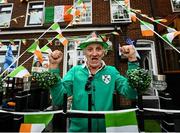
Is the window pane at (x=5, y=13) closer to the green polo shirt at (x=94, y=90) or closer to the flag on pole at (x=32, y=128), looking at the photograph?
the green polo shirt at (x=94, y=90)

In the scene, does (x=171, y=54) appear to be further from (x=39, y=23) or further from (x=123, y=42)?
(x=39, y=23)

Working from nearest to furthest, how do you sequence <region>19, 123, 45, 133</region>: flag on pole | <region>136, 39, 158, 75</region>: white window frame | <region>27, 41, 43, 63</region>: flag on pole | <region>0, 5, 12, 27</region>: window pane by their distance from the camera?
<region>19, 123, 45, 133</region>: flag on pole → <region>27, 41, 43, 63</region>: flag on pole → <region>136, 39, 158, 75</region>: white window frame → <region>0, 5, 12, 27</region>: window pane

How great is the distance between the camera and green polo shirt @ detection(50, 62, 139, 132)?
84.7 inches

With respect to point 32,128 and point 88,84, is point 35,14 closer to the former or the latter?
point 88,84

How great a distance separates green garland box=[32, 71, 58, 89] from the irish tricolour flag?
2.23 feet

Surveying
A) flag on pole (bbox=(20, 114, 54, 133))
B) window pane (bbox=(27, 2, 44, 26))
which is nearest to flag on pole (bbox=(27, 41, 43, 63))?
flag on pole (bbox=(20, 114, 54, 133))

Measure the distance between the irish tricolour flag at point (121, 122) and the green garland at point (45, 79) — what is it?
68 cm

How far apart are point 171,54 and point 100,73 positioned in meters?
7.63

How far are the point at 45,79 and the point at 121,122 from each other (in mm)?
879

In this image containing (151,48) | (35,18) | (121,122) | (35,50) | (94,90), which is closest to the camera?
(121,122)

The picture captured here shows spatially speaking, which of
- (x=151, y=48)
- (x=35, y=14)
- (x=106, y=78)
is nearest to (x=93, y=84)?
(x=106, y=78)

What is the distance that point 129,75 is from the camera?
1.96m

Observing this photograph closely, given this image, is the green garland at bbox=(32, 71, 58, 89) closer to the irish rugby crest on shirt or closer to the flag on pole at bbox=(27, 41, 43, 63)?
the irish rugby crest on shirt

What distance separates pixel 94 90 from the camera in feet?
7.45
